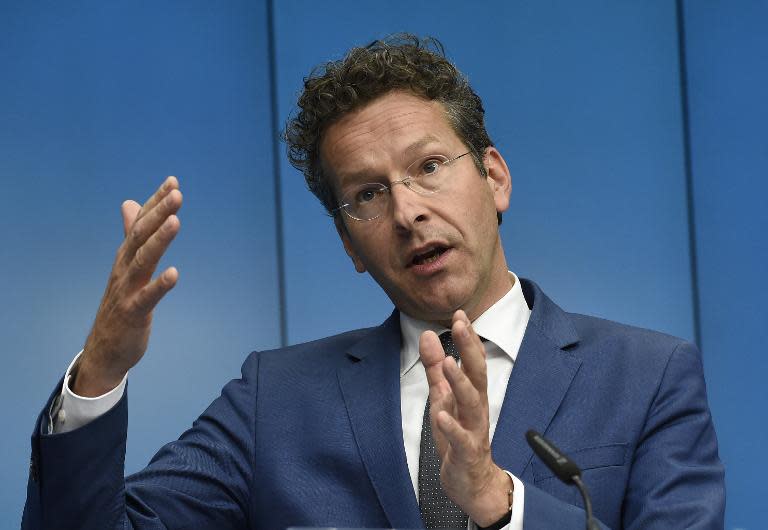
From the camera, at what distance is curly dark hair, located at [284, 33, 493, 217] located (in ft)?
6.93

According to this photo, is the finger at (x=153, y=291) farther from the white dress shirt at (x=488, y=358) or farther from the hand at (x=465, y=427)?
the white dress shirt at (x=488, y=358)

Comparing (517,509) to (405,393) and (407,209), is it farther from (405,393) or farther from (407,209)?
(407,209)

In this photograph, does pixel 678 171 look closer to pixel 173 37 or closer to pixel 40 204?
pixel 173 37

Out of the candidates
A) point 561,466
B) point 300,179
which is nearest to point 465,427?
point 561,466

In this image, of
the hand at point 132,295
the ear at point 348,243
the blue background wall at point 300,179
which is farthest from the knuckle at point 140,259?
the blue background wall at point 300,179

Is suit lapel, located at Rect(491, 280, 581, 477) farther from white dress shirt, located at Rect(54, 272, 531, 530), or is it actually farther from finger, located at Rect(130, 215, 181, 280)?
finger, located at Rect(130, 215, 181, 280)

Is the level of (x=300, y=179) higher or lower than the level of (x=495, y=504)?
higher

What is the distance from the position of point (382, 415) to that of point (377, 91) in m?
0.61

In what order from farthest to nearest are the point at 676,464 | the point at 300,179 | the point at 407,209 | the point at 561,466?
the point at 300,179 < the point at 407,209 < the point at 676,464 < the point at 561,466

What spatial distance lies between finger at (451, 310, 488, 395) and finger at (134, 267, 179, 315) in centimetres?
37

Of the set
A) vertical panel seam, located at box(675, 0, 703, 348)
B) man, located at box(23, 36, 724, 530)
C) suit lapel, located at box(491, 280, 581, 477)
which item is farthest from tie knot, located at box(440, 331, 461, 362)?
vertical panel seam, located at box(675, 0, 703, 348)

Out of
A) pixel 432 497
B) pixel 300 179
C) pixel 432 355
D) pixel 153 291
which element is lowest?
pixel 432 497

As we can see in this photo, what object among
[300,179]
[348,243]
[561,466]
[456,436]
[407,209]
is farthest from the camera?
[300,179]

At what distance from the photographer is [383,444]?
184 centimetres
